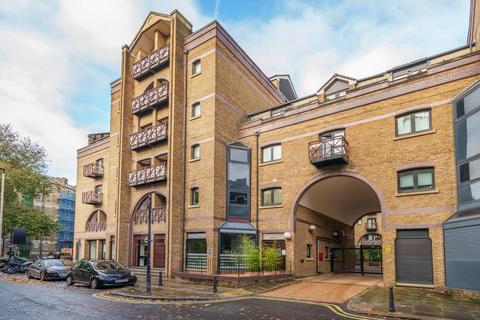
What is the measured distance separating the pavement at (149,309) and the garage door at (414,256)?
5.65 meters

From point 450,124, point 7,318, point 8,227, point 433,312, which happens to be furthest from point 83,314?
point 8,227

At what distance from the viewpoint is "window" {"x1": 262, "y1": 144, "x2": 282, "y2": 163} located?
73.8 ft

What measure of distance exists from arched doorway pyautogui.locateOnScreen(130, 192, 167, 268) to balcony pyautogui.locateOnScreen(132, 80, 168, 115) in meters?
5.90

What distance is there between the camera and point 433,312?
11344 mm

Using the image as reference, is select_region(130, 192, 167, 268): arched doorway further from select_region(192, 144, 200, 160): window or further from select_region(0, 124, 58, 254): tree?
select_region(0, 124, 58, 254): tree

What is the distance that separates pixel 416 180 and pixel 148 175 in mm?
15709

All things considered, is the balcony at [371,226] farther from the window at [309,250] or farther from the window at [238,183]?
the window at [238,183]

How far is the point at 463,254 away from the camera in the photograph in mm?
14008

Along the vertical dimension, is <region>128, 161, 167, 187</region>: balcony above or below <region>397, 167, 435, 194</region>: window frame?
above

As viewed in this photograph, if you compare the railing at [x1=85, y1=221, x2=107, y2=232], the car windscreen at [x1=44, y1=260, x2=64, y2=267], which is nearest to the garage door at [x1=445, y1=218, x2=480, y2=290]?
the car windscreen at [x1=44, y1=260, x2=64, y2=267]

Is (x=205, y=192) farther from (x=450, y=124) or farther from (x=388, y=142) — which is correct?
(x=450, y=124)

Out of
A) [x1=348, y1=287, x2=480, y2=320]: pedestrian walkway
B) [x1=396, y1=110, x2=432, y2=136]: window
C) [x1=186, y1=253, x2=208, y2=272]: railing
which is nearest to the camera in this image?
[x1=348, y1=287, x2=480, y2=320]: pedestrian walkway

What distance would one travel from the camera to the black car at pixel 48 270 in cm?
2173

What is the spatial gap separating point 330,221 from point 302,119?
8640 mm
